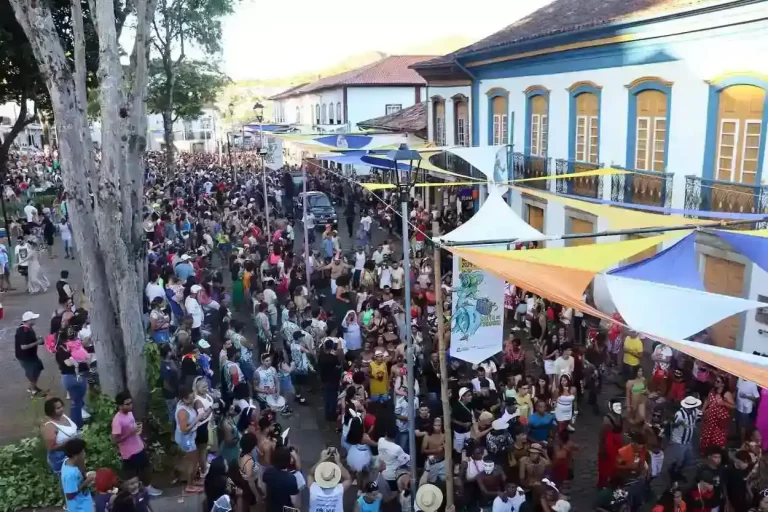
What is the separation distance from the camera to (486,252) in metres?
7.36

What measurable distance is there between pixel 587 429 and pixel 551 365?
41.9 inches

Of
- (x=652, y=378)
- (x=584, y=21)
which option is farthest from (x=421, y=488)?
(x=584, y=21)

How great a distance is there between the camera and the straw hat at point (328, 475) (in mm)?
6203

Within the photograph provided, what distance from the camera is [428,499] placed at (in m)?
6.52

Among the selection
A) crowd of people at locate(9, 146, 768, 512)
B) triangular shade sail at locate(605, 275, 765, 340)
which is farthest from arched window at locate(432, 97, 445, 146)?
triangular shade sail at locate(605, 275, 765, 340)

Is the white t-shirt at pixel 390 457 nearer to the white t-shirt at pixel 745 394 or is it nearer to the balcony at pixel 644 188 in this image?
the white t-shirt at pixel 745 394

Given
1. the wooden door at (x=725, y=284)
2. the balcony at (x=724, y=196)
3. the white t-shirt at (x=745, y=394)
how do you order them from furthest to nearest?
1. the wooden door at (x=725, y=284)
2. the balcony at (x=724, y=196)
3. the white t-shirt at (x=745, y=394)

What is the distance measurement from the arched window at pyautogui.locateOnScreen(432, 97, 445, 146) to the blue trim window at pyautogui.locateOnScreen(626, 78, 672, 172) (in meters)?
10.2

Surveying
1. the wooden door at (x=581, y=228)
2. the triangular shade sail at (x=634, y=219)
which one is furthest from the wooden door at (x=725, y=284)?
the wooden door at (x=581, y=228)

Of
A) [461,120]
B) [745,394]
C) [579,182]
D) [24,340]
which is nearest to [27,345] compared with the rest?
[24,340]

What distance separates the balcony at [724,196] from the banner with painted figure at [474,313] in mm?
6154

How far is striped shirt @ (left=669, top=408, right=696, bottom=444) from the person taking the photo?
8.15 meters

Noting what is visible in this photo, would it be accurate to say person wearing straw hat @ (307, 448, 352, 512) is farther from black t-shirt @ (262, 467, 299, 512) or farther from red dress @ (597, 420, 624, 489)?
red dress @ (597, 420, 624, 489)

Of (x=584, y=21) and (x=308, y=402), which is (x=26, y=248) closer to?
(x=308, y=402)
